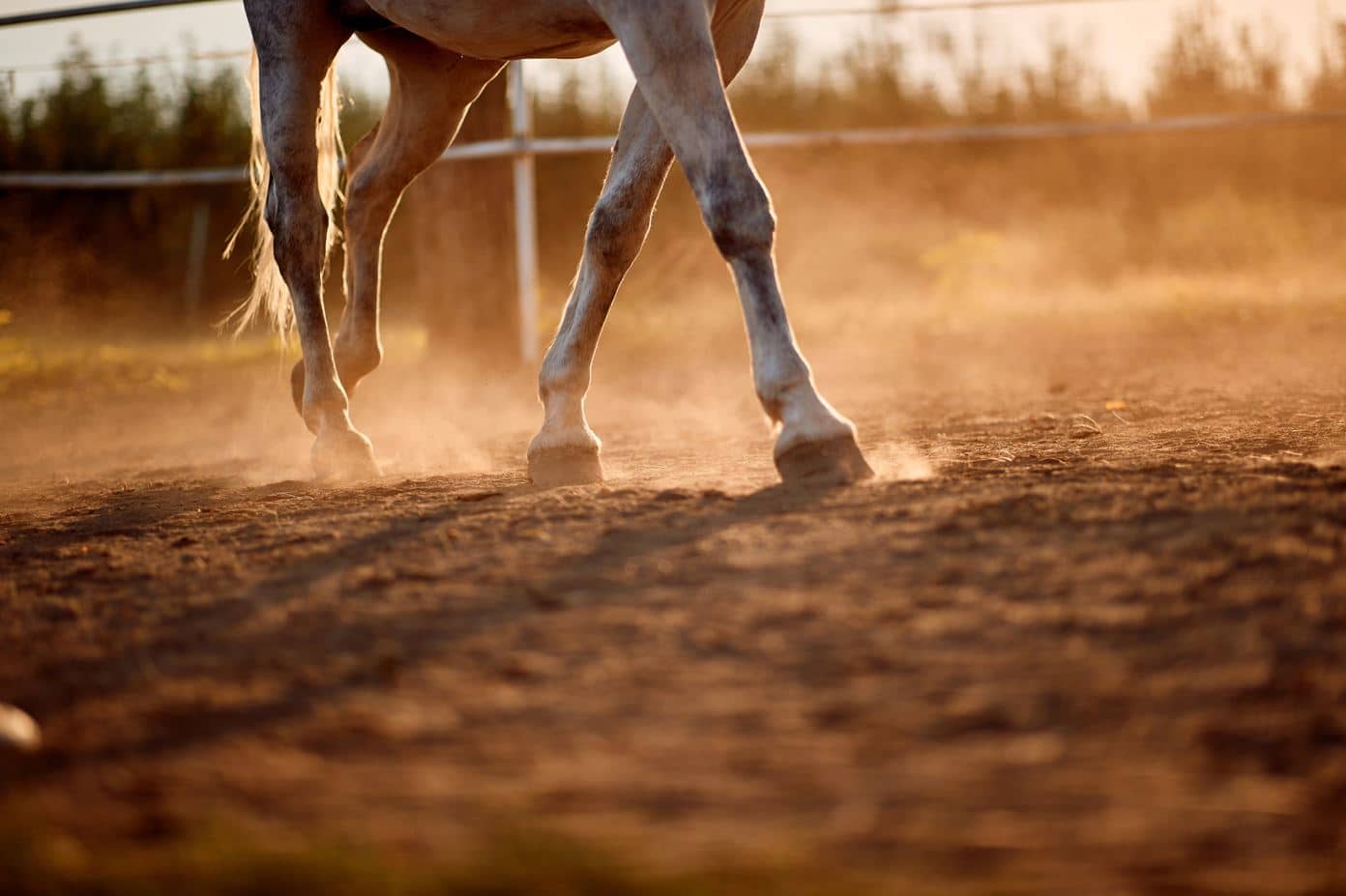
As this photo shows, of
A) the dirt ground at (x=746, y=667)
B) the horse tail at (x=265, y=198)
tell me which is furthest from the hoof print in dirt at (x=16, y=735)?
the horse tail at (x=265, y=198)

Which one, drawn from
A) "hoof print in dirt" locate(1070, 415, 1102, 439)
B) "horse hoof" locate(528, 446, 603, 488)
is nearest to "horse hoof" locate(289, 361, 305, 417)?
"horse hoof" locate(528, 446, 603, 488)

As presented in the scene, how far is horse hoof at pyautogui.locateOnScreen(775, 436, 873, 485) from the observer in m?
2.61

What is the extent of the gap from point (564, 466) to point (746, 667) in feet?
5.33

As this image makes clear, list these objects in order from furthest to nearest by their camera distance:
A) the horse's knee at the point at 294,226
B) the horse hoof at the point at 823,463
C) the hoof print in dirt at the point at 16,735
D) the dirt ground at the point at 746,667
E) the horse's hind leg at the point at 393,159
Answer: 1. the horse's hind leg at the point at 393,159
2. the horse's knee at the point at 294,226
3. the horse hoof at the point at 823,463
4. the hoof print in dirt at the point at 16,735
5. the dirt ground at the point at 746,667

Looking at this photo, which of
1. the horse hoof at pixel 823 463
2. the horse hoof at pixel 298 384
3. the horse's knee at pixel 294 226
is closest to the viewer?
the horse hoof at pixel 823 463

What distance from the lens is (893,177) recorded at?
31.4ft

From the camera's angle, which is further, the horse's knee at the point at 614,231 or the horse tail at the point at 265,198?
the horse tail at the point at 265,198

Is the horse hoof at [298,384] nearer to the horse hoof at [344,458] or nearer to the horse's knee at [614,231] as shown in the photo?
the horse hoof at [344,458]

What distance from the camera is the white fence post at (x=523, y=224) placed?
21.6 feet

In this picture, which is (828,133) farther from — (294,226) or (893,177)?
(294,226)

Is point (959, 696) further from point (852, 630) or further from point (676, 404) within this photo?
point (676, 404)

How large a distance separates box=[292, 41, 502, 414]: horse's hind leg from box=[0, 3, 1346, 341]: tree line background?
4422mm

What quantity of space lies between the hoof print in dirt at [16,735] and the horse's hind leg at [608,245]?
69.0 inches

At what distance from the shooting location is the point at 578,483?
3016 millimetres
